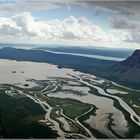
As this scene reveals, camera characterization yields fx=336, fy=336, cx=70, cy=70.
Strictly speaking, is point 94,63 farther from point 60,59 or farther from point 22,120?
point 22,120

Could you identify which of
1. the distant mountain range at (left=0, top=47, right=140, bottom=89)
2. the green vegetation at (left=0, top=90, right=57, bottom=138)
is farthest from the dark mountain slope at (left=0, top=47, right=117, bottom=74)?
the green vegetation at (left=0, top=90, right=57, bottom=138)

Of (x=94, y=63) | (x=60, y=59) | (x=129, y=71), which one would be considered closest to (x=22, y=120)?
(x=60, y=59)

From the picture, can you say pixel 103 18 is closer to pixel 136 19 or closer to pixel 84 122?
A: pixel 136 19

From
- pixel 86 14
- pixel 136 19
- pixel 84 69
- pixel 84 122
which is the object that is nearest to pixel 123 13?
pixel 136 19

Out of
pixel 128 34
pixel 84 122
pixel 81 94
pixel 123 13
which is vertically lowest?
pixel 84 122

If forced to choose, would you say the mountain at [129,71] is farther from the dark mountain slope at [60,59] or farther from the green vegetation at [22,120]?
the green vegetation at [22,120]

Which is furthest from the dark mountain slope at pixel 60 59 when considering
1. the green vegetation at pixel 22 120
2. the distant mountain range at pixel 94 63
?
the green vegetation at pixel 22 120

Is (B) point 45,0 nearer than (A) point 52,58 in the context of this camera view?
Yes
